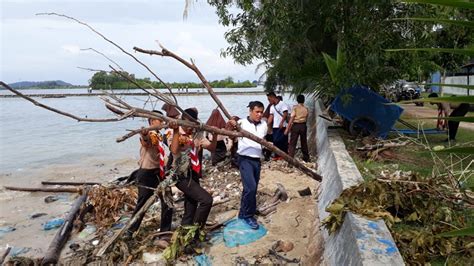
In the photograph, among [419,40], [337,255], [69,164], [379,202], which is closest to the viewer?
[337,255]

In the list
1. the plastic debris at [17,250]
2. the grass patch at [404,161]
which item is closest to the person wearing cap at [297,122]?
the grass patch at [404,161]

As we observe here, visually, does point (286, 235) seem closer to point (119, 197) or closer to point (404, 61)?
point (119, 197)

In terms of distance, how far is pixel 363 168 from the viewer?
6.54 metres

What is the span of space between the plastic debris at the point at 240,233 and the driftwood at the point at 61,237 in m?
Result: 2.48

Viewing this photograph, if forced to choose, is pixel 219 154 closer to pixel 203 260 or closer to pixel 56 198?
pixel 56 198

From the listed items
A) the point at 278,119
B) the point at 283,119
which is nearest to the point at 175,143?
the point at 283,119

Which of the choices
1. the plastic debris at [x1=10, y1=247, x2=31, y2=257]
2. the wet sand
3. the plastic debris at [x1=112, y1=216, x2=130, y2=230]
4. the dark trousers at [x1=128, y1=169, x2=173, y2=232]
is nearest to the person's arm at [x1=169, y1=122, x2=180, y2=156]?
the dark trousers at [x1=128, y1=169, x2=173, y2=232]

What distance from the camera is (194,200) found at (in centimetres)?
550

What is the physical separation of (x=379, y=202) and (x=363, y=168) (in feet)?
8.13

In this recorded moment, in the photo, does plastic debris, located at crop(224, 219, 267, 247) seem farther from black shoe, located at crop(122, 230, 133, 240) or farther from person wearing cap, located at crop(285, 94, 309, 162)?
person wearing cap, located at crop(285, 94, 309, 162)

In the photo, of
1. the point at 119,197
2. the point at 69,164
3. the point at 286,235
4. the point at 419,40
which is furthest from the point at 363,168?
the point at 69,164

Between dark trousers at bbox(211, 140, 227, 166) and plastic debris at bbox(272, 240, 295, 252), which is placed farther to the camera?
dark trousers at bbox(211, 140, 227, 166)

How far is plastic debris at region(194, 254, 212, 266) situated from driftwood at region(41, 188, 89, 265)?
211cm

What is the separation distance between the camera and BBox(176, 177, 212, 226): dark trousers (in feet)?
17.6
